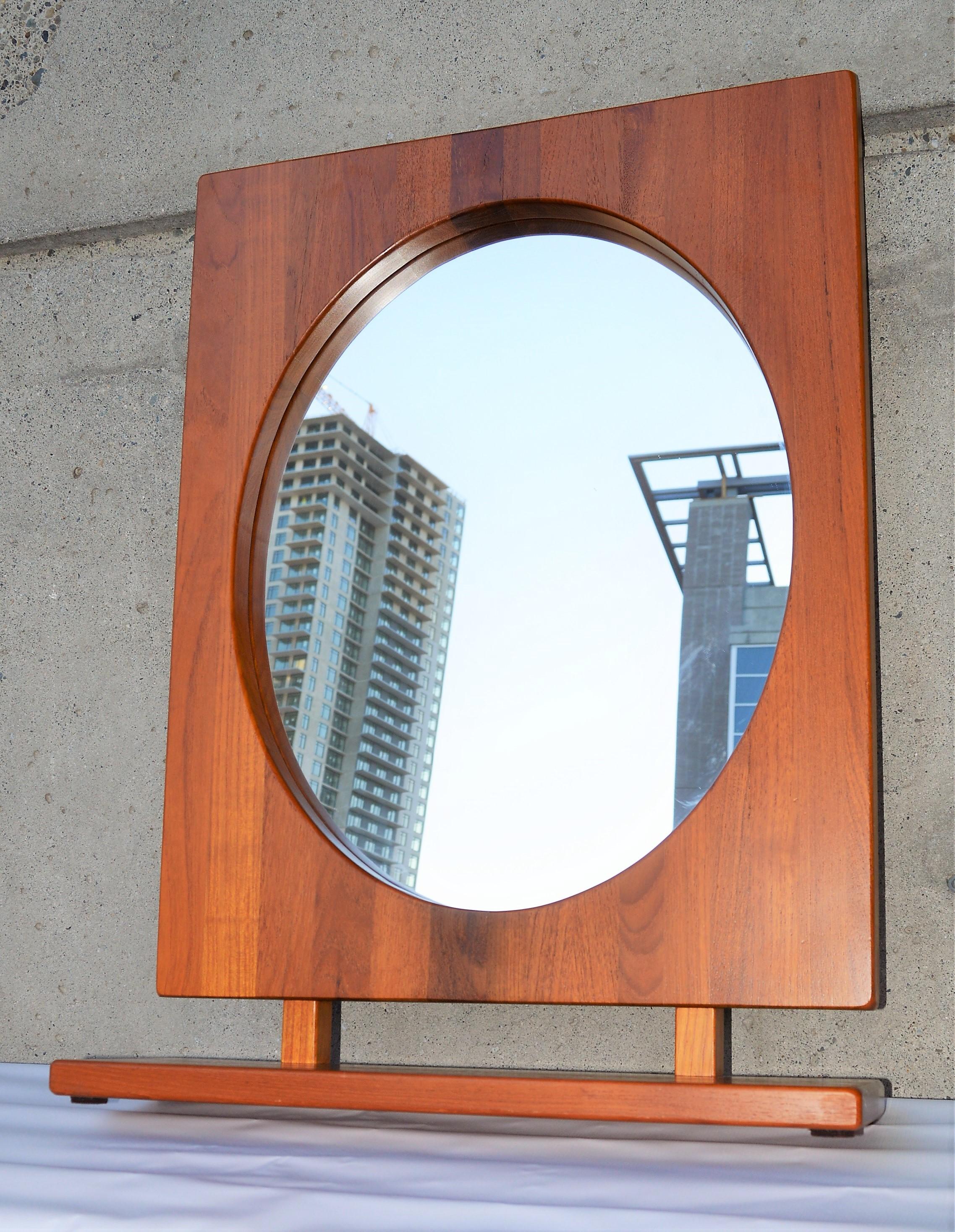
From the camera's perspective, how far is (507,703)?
32.9 inches

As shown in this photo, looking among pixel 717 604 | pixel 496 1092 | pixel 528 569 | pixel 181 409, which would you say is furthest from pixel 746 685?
pixel 181 409

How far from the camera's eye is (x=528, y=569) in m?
0.86

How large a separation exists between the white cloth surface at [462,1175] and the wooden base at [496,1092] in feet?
0.05

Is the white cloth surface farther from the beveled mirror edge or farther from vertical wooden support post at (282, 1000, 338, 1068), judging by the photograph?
the beveled mirror edge

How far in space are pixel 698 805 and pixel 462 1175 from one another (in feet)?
0.88

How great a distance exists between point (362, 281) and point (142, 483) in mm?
295

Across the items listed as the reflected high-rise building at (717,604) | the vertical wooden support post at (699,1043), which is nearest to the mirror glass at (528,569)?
the reflected high-rise building at (717,604)

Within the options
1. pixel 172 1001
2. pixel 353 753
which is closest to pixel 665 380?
pixel 353 753

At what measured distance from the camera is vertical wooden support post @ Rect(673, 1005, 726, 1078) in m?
0.72

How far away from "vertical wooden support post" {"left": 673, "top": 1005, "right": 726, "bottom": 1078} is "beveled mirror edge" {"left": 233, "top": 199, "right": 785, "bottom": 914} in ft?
0.89

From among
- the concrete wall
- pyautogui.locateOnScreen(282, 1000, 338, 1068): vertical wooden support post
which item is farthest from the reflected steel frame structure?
pyautogui.locateOnScreen(282, 1000, 338, 1068): vertical wooden support post

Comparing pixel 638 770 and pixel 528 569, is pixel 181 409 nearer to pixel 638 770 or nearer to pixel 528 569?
pixel 528 569

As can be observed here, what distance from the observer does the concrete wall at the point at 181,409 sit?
0.83 meters

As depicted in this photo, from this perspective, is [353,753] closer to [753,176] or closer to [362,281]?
[362,281]
